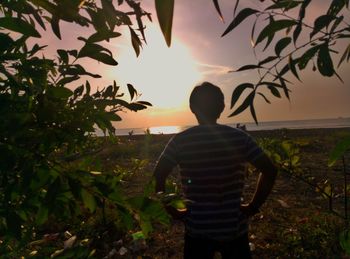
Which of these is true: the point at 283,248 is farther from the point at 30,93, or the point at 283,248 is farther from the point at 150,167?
the point at 150,167

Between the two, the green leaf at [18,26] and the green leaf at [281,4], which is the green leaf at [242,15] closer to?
the green leaf at [281,4]

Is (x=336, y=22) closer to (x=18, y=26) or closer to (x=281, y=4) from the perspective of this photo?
(x=281, y=4)

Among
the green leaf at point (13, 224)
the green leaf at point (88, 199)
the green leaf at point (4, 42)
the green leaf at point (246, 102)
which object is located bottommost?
the green leaf at point (13, 224)

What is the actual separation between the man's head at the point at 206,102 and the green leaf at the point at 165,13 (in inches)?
105

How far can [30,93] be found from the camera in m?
1.42

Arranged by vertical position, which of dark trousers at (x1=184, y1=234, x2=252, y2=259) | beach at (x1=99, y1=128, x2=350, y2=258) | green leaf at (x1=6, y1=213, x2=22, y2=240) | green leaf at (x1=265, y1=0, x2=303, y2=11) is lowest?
beach at (x1=99, y1=128, x2=350, y2=258)

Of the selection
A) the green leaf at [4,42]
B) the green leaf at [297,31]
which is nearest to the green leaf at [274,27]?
the green leaf at [297,31]

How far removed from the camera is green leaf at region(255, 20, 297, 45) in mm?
1278

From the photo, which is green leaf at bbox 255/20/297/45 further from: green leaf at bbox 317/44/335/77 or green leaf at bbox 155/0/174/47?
green leaf at bbox 155/0/174/47

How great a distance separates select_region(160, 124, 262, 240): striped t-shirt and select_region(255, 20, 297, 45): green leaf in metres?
1.92

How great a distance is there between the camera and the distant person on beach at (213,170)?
10.5ft

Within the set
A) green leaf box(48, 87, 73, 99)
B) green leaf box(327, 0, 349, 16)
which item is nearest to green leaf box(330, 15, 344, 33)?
green leaf box(327, 0, 349, 16)

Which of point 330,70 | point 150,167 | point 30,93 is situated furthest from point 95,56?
point 150,167

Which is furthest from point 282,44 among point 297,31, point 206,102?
point 206,102
